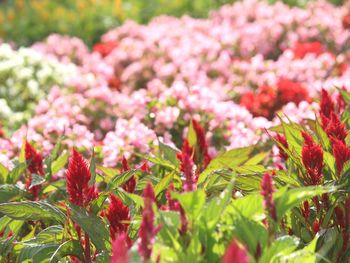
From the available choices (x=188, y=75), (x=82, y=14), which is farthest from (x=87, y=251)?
(x=82, y=14)

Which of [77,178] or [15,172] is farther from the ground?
[77,178]

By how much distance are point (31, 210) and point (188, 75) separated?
12.6 ft

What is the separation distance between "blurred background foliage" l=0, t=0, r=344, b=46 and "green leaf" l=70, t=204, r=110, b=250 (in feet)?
22.4

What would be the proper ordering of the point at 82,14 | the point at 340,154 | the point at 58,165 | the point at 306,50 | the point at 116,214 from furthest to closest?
the point at 82,14
the point at 306,50
the point at 58,165
the point at 340,154
the point at 116,214

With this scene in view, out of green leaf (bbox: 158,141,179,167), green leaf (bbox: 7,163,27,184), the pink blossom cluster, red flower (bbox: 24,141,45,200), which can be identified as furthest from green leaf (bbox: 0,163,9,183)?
green leaf (bbox: 158,141,179,167)

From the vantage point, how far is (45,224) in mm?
3127

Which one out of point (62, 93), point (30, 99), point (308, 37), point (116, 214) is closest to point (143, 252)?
point (116, 214)

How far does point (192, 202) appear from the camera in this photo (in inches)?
78.1

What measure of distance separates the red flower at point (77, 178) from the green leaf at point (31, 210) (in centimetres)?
15

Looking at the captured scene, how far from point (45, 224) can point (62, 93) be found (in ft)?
9.70

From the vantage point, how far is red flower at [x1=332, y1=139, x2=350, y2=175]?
2494 mm

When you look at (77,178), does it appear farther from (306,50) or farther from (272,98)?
(306,50)

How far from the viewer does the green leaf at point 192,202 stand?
1.96 meters

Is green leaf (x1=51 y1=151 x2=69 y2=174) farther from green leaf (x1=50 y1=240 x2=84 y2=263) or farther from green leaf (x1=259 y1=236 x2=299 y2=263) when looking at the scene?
green leaf (x1=259 y1=236 x2=299 y2=263)
